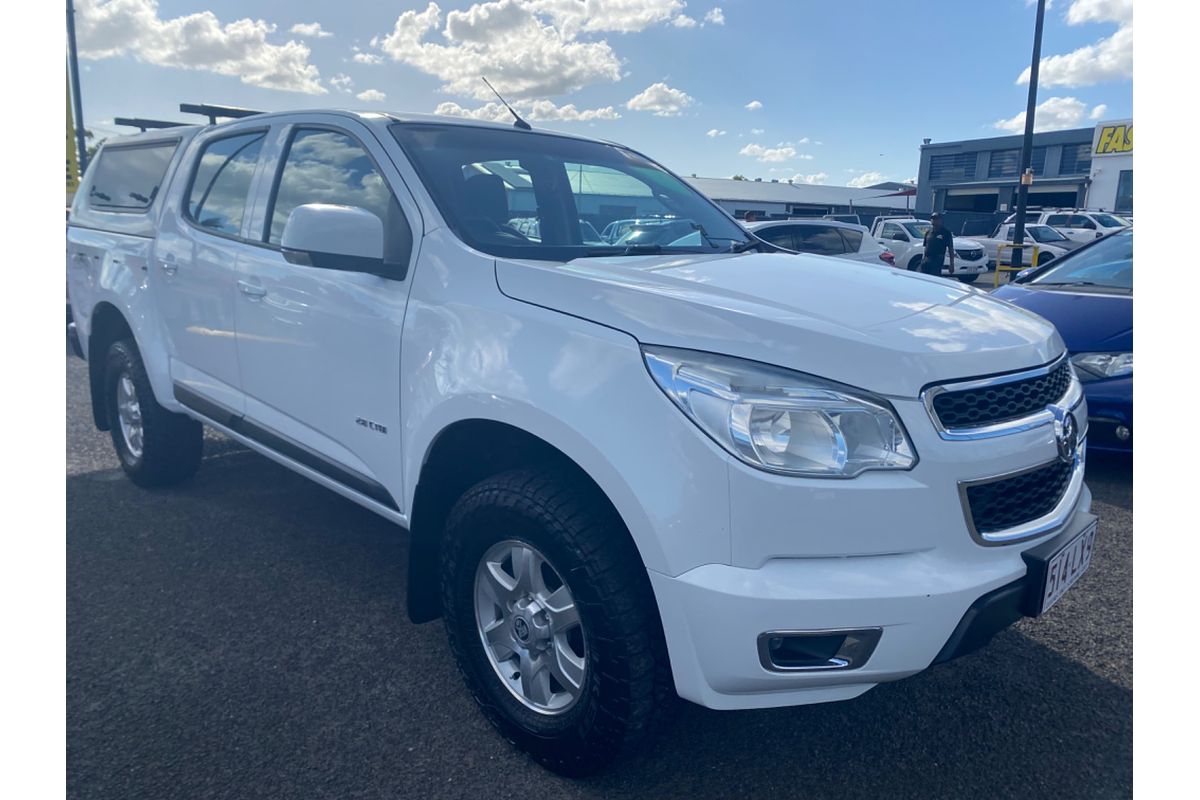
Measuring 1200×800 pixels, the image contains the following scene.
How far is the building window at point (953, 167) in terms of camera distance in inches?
1938

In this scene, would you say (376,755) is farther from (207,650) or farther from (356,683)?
(207,650)

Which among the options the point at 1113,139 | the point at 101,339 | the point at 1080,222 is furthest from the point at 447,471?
the point at 1113,139

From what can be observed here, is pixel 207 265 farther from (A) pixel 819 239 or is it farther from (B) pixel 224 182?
(A) pixel 819 239

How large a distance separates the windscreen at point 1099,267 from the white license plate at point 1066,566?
3.20 metres

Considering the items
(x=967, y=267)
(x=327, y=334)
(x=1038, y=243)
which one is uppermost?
(x=1038, y=243)

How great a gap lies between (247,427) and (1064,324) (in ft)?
13.8

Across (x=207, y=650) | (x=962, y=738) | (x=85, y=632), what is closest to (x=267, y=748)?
(x=207, y=650)

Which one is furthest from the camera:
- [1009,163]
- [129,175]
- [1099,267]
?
[1009,163]

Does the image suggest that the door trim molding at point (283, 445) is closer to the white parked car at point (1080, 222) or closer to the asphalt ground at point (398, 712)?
the asphalt ground at point (398, 712)

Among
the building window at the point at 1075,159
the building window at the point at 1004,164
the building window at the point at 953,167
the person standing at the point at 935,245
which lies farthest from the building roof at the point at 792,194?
the person standing at the point at 935,245

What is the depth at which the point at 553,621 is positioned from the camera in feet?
7.34

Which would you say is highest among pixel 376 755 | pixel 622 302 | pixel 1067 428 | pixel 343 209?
pixel 343 209

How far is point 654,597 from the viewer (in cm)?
200

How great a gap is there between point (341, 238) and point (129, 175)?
2890 millimetres
